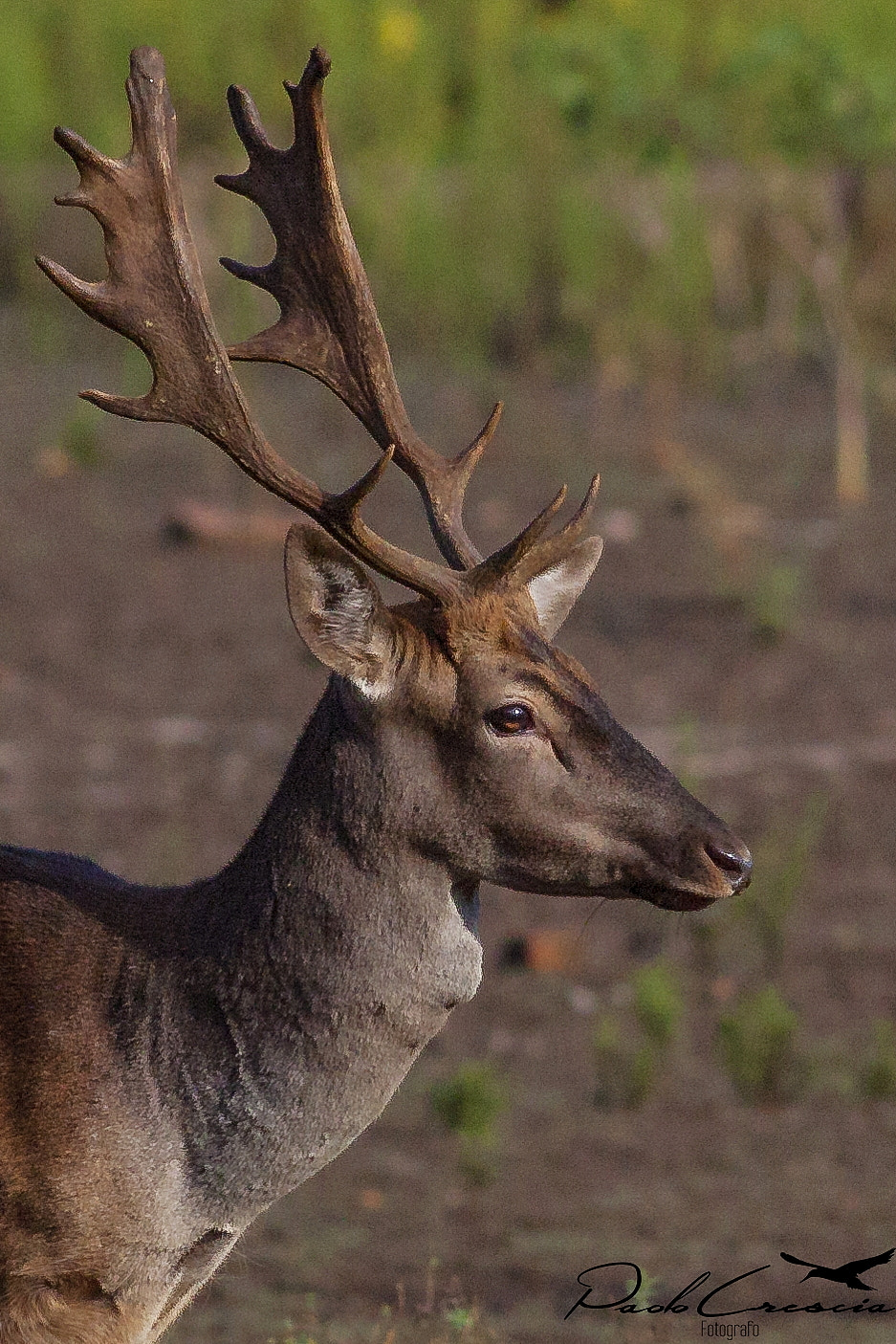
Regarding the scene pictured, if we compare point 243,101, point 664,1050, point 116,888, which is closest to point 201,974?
point 116,888

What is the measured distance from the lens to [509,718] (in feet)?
12.2

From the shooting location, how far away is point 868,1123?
654 cm

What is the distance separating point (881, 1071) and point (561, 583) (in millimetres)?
2794

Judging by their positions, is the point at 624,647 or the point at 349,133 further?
the point at 349,133

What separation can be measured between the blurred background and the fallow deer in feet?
3.00

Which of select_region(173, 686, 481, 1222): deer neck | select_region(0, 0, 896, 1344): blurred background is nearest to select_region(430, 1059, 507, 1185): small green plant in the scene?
select_region(0, 0, 896, 1344): blurred background

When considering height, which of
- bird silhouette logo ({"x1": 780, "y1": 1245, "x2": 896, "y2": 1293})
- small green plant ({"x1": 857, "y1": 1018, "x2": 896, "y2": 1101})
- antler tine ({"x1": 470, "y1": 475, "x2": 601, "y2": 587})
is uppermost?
antler tine ({"x1": 470, "y1": 475, "x2": 601, "y2": 587})

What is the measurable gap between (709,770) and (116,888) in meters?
4.35

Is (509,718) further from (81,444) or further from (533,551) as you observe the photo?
(81,444)

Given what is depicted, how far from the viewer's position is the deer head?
370 centimetres

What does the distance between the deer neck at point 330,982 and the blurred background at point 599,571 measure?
0.92m

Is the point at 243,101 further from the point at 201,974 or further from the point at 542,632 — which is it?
the point at 201,974

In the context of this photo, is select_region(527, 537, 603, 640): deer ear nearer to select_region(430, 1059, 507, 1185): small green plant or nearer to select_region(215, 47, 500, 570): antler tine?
select_region(215, 47, 500, 570): antler tine

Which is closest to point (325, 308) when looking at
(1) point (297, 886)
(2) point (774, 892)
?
(1) point (297, 886)
